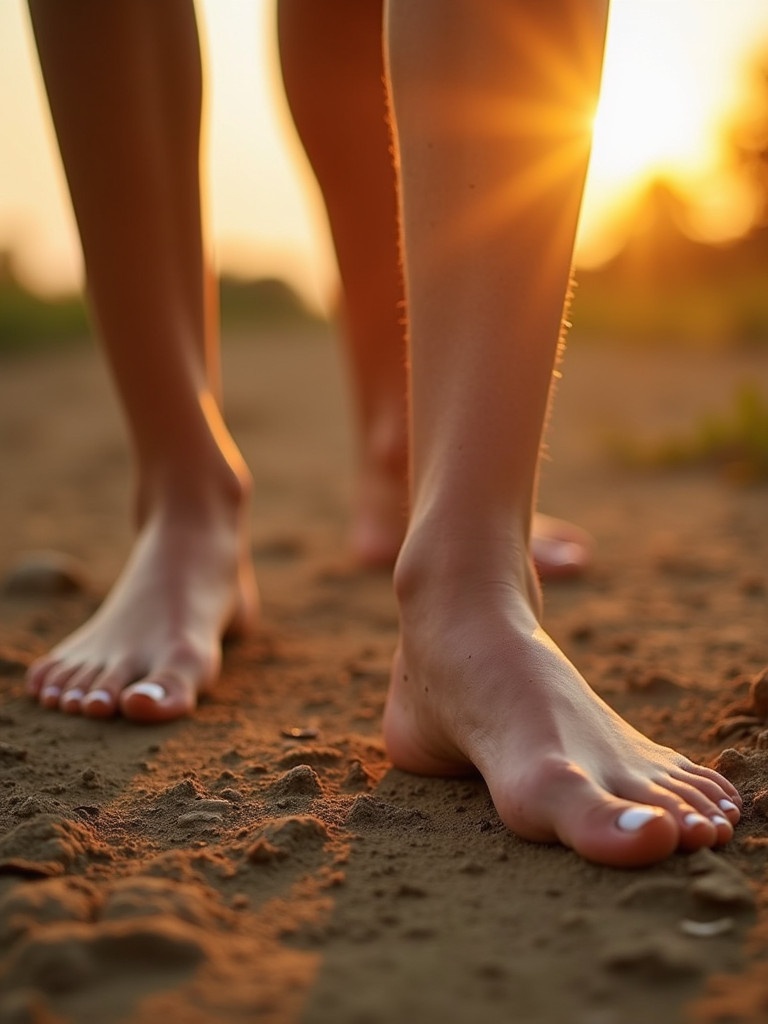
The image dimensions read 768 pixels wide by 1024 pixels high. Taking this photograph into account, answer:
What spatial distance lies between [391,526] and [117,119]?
106 centimetres

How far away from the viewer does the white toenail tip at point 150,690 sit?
1.49 m

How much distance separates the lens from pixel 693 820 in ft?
3.23

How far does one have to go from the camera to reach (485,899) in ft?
3.01

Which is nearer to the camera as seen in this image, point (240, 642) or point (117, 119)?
point (117, 119)

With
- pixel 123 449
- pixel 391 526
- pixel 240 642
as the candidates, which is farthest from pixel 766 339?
pixel 240 642

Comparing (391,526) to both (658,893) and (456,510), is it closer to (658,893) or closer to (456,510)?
(456,510)

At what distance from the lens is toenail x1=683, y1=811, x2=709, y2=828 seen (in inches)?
38.7

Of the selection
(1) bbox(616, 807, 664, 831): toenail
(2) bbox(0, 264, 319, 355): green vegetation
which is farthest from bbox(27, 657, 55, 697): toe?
(2) bbox(0, 264, 319, 355): green vegetation

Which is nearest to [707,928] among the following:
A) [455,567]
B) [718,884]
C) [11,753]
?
[718,884]

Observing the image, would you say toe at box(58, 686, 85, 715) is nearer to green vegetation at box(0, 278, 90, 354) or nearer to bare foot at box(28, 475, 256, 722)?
bare foot at box(28, 475, 256, 722)

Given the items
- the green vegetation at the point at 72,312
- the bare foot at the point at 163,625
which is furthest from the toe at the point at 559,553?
the green vegetation at the point at 72,312

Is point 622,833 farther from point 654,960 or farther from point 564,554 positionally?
point 564,554

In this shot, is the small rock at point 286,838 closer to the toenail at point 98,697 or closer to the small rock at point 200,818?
the small rock at point 200,818

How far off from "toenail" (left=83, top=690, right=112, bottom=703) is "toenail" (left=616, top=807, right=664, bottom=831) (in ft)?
2.61
